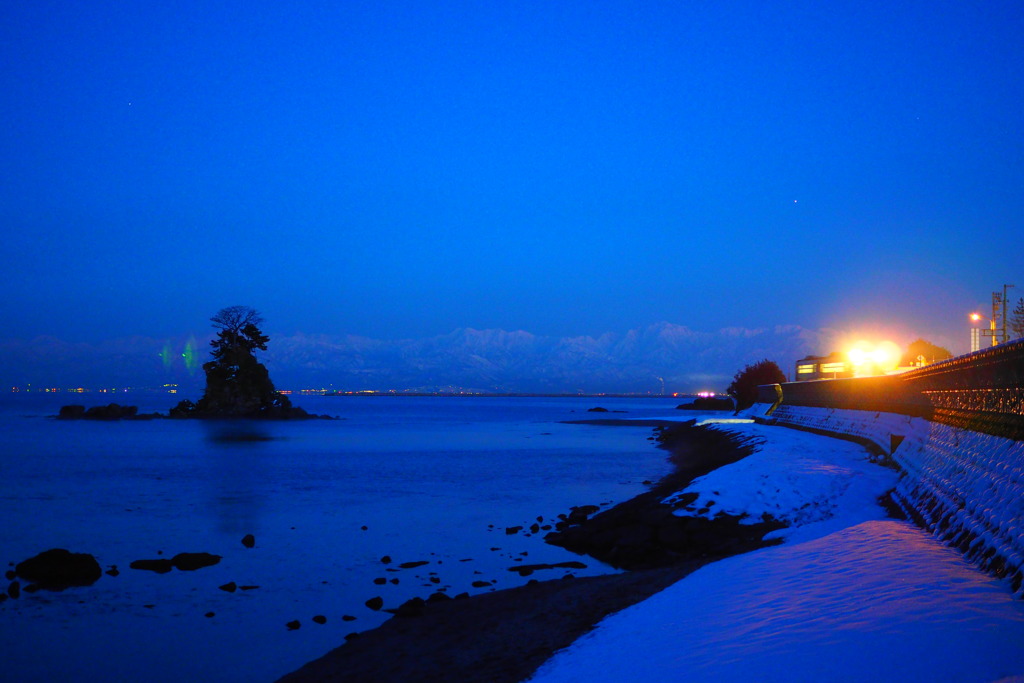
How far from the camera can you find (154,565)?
15.3m

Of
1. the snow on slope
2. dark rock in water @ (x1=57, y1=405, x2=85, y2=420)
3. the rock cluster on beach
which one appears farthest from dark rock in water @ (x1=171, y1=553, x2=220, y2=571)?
dark rock in water @ (x1=57, y1=405, x2=85, y2=420)

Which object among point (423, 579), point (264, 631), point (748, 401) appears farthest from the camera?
point (748, 401)

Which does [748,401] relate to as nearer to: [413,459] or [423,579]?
[413,459]

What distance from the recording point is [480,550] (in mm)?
16641

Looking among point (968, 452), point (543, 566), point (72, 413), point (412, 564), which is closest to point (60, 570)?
point (412, 564)

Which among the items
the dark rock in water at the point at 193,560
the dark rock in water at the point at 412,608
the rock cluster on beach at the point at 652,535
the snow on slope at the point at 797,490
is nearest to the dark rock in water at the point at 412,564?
the dark rock in water at the point at 412,608

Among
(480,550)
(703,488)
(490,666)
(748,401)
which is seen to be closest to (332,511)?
(480,550)

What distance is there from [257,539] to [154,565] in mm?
3500

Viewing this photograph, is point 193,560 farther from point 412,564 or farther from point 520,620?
point 520,620

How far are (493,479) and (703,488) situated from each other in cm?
1463

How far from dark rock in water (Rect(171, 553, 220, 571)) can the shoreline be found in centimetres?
611

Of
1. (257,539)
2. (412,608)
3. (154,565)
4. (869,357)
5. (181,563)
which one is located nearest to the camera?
(412,608)

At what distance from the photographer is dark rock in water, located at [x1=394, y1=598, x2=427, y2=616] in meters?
11.6

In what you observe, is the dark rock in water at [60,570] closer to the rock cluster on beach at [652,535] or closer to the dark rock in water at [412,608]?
the dark rock in water at [412,608]
